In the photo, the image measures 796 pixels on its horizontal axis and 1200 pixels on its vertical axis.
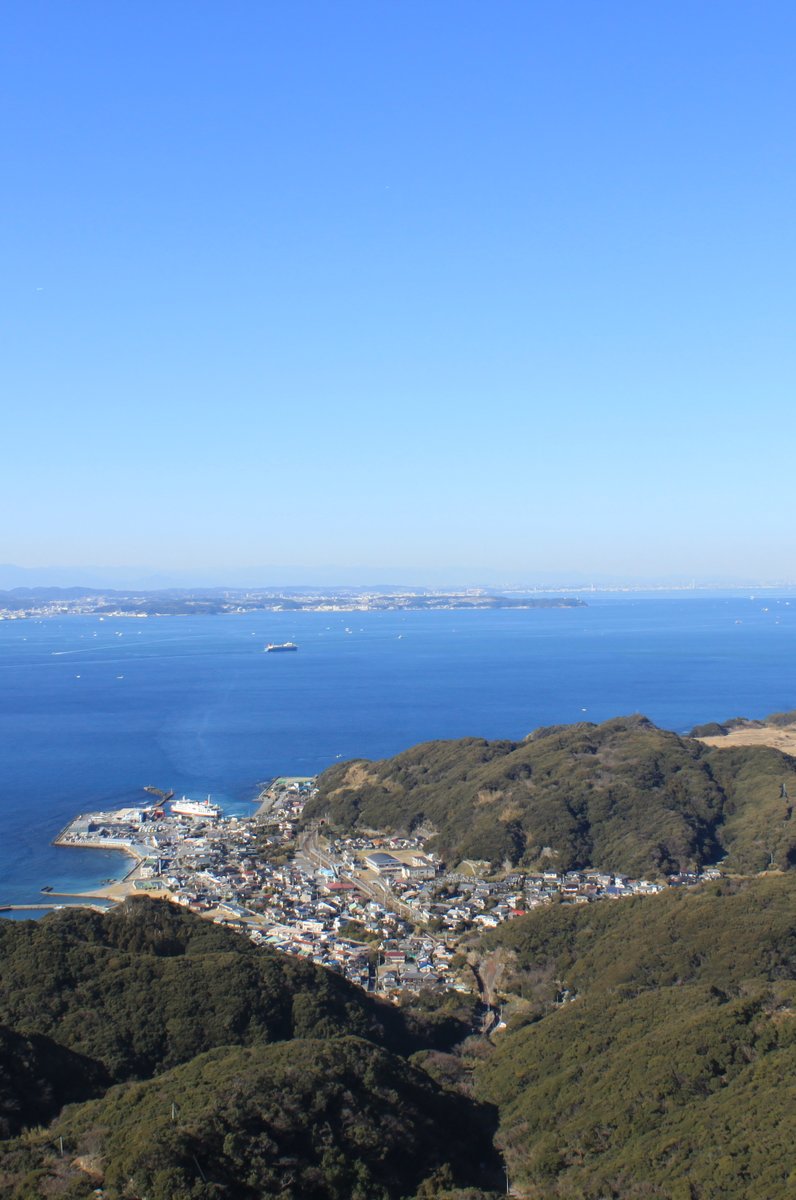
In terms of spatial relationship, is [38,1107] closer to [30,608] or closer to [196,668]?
[196,668]

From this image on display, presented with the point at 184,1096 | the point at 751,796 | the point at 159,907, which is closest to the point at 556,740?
the point at 751,796

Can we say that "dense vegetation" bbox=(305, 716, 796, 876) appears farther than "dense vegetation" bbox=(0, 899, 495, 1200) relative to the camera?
Yes

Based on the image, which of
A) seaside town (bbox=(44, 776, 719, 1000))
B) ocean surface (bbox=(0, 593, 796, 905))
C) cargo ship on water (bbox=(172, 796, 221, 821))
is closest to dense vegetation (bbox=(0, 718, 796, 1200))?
seaside town (bbox=(44, 776, 719, 1000))

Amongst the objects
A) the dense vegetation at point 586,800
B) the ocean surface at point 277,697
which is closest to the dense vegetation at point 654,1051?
the dense vegetation at point 586,800

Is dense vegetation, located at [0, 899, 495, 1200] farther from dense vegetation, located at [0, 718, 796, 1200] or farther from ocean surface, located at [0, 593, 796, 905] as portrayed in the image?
ocean surface, located at [0, 593, 796, 905]

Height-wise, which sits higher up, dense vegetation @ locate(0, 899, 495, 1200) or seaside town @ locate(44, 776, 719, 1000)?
dense vegetation @ locate(0, 899, 495, 1200)

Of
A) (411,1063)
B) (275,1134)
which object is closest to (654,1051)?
(411,1063)
